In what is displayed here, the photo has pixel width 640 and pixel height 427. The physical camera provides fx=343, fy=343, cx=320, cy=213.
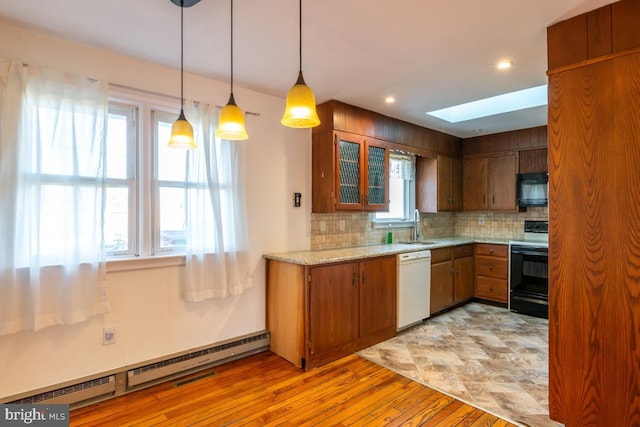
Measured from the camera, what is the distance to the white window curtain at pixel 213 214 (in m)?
2.81

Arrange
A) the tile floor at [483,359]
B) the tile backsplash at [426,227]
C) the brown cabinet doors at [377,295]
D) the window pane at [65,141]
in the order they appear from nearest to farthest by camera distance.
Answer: the window pane at [65,141], the tile floor at [483,359], the brown cabinet doors at [377,295], the tile backsplash at [426,227]

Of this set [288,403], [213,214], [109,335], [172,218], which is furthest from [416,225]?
[109,335]

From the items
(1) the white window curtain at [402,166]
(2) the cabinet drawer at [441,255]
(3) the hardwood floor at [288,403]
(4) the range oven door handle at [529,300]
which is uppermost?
(1) the white window curtain at [402,166]

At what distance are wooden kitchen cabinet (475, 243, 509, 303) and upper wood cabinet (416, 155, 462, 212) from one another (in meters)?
0.78

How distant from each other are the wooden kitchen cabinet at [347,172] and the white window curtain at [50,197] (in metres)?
1.96

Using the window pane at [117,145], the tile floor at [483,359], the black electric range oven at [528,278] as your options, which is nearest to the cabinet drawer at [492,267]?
the black electric range oven at [528,278]

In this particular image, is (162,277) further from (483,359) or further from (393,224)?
(393,224)

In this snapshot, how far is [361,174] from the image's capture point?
12.4 ft

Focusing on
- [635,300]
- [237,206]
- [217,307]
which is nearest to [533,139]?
[635,300]

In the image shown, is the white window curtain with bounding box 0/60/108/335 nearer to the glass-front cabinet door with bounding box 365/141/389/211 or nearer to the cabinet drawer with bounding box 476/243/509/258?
the glass-front cabinet door with bounding box 365/141/389/211

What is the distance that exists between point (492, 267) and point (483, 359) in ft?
6.73

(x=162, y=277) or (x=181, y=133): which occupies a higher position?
(x=181, y=133)

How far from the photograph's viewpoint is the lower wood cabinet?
2941 mm

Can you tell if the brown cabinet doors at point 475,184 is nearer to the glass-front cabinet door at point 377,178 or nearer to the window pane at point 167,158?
the glass-front cabinet door at point 377,178
